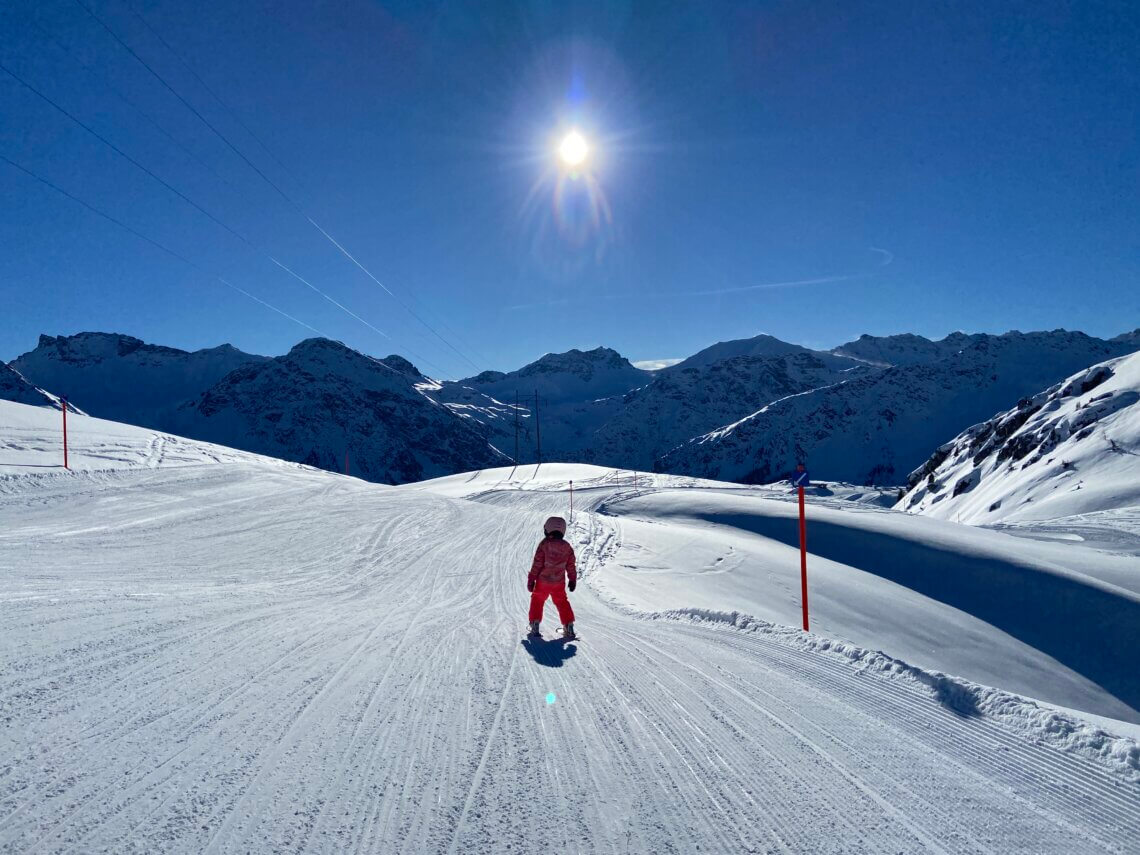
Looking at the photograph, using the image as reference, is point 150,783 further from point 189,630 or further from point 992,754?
point 992,754

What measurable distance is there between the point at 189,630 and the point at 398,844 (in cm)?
476

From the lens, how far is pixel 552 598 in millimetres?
7238

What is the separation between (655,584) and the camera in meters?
12.7

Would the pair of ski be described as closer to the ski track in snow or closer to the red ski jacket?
the ski track in snow

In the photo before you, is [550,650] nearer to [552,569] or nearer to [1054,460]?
[552,569]

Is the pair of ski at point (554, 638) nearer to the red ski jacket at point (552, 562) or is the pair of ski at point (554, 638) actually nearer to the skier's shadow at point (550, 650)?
the skier's shadow at point (550, 650)

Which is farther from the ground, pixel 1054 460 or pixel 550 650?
pixel 1054 460

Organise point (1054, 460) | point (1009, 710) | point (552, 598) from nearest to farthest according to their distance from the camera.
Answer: point (1009, 710) → point (552, 598) → point (1054, 460)

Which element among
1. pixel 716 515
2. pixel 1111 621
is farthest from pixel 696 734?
pixel 716 515

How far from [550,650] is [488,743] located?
253 cm

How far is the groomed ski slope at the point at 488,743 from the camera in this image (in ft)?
10.1

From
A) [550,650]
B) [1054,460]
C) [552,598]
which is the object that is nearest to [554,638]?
[552,598]

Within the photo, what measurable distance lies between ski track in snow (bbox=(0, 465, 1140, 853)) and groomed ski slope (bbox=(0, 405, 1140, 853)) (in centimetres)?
2

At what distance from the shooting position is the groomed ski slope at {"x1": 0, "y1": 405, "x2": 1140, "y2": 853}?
3.09 m
